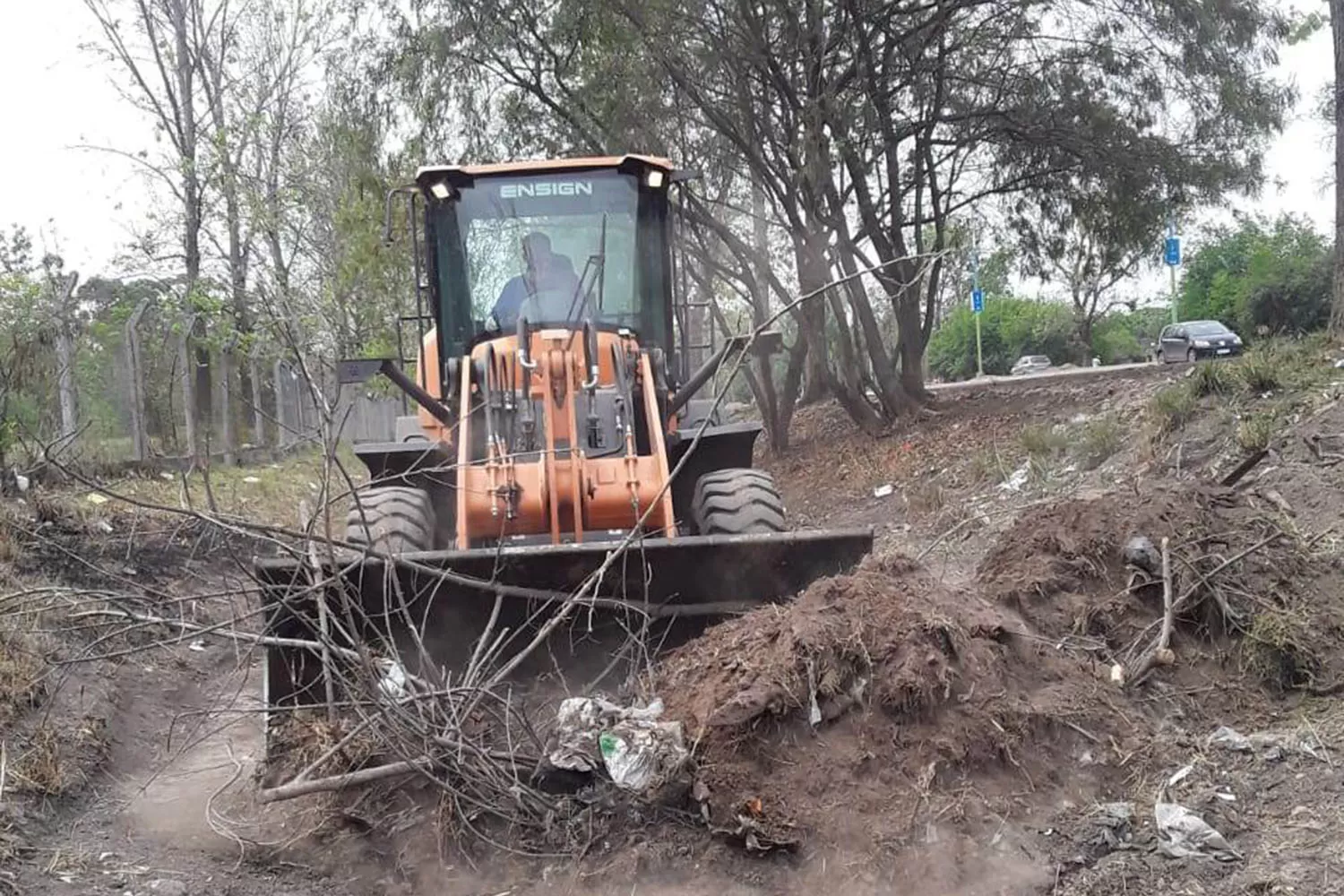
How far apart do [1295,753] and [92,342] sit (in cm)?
1120

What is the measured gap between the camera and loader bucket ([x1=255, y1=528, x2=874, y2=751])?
5.49 m

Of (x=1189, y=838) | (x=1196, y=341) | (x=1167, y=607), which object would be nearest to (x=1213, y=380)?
(x=1167, y=607)

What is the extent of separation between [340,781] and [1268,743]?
12.1ft

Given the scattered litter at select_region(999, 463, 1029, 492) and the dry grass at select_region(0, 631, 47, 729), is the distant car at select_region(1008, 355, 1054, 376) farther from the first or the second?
the dry grass at select_region(0, 631, 47, 729)

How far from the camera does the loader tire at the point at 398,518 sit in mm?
6426

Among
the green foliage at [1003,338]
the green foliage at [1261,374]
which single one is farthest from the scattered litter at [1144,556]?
the green foliage at [1003,338]

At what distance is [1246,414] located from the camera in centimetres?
998

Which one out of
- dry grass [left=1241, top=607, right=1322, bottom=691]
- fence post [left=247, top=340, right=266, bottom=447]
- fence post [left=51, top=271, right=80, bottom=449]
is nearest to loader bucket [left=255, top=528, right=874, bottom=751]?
dry grass [left=1241, top=607, right=1322, bottom=691]

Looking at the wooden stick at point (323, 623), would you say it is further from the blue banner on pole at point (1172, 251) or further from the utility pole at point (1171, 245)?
the blue banner on pole at point (1172, 251)

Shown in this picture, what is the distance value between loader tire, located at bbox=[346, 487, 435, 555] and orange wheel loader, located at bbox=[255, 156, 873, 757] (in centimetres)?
2

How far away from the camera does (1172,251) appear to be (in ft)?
58.7

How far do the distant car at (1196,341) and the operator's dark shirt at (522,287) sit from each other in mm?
23760

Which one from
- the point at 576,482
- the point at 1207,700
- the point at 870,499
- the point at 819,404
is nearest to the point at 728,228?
the point at 870,499

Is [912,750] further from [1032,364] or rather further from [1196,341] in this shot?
[1032,364]
